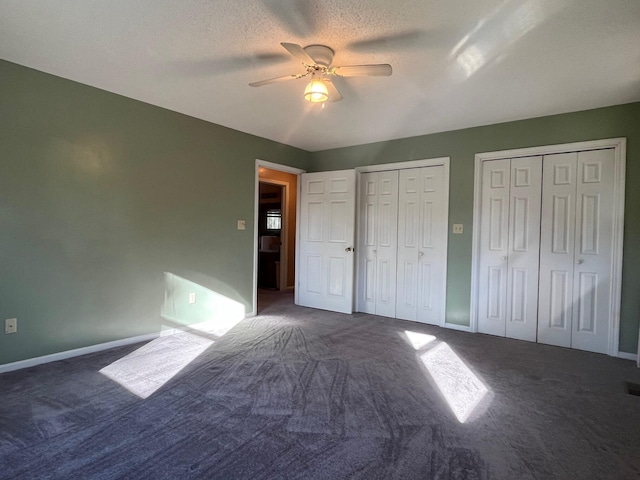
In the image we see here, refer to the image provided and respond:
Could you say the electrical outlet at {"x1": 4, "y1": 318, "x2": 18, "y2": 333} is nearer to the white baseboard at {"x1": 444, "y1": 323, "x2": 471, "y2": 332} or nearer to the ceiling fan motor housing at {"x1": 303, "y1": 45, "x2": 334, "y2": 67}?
the ceiling fan motor housing at {"x1": 303, "y1": 45, "x2": 334, "y2": 67}

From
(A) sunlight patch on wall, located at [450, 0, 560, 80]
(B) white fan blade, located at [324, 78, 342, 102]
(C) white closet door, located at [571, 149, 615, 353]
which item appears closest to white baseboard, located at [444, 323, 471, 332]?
(C) white closet door, located at [571, 149, 615, 353]

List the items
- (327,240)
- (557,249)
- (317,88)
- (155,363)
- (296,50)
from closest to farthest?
(296,50) < (317,88) < (155,363) < (557,249) < (327,240)

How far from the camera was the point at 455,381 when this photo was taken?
2.88m

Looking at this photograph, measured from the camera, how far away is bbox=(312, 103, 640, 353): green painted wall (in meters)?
3.45

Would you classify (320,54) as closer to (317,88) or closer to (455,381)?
(317,88)

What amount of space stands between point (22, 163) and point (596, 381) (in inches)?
A: 196

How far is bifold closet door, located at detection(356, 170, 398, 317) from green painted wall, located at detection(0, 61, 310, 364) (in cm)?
191

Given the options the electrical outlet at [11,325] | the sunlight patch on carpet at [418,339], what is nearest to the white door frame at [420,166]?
the sunlight patch on carpet at [418,339]

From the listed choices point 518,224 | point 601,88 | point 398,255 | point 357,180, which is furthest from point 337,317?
point 601,88

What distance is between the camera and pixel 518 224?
13.3ft

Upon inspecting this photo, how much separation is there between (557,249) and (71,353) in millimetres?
4873

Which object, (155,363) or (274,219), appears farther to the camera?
(274,219)

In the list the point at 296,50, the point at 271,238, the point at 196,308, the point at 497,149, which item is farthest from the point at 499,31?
the point at 271,238

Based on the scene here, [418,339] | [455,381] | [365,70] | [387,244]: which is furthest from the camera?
[387,244]
